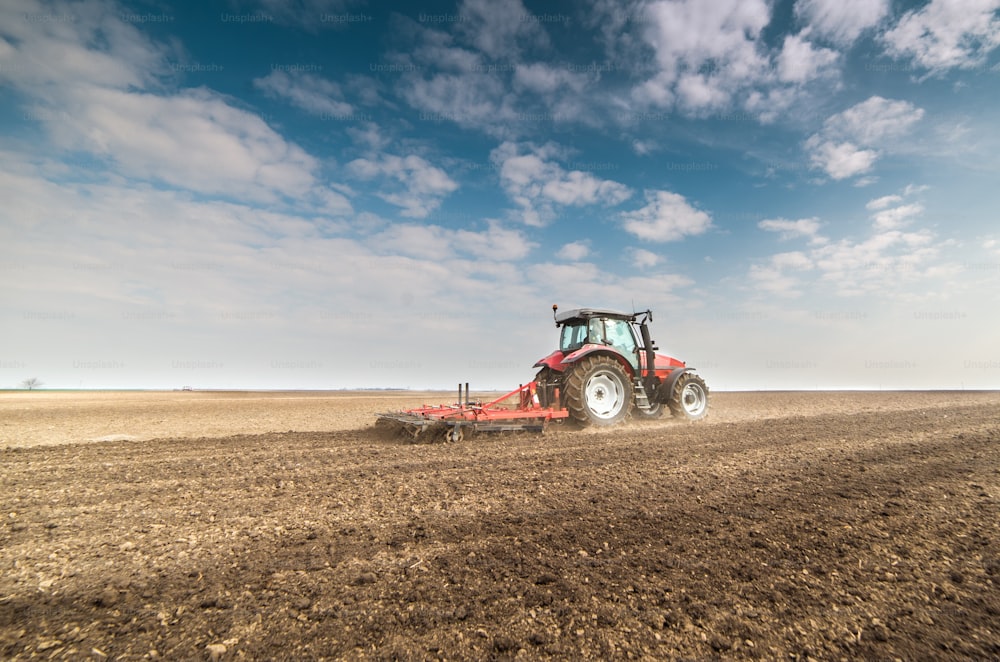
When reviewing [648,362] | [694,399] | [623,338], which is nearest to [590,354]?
[623,338]

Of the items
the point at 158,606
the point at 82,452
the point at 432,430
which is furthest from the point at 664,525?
the point at 82,452

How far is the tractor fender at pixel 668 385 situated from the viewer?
10055 millimetres

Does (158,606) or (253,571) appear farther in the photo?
(253,571)

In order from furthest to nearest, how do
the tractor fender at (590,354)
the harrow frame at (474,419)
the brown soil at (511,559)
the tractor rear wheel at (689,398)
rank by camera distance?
the tractor rear wheel at (689,398)
the tractor fender at (590,354)
the harrow frame at (474,419)
the brown soil at (511,559)

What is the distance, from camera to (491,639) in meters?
2.03

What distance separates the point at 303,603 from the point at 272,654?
0.42 metres

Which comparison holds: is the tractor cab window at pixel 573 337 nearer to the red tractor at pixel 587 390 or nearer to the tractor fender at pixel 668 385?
the red tractor at pixel 587 390

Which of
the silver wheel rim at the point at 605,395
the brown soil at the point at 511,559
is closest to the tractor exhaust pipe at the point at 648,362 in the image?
the silver wheel rim at the point at 605,395

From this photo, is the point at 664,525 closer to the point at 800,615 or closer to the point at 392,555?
the point at 800,615

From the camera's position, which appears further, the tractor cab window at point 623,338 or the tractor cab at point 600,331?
the tractor cab window at point 623,338

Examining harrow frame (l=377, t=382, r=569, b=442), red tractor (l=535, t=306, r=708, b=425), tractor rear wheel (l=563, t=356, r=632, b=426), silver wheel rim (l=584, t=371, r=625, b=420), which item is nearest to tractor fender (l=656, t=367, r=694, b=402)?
red tractor (l=535, t=306, r=708, b=425)

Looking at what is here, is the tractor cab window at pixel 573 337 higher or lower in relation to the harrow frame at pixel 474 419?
higher

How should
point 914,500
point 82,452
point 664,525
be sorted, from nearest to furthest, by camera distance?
point 664,525 < point 914,500 < point 82,452

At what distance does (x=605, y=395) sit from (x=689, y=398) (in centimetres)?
275
